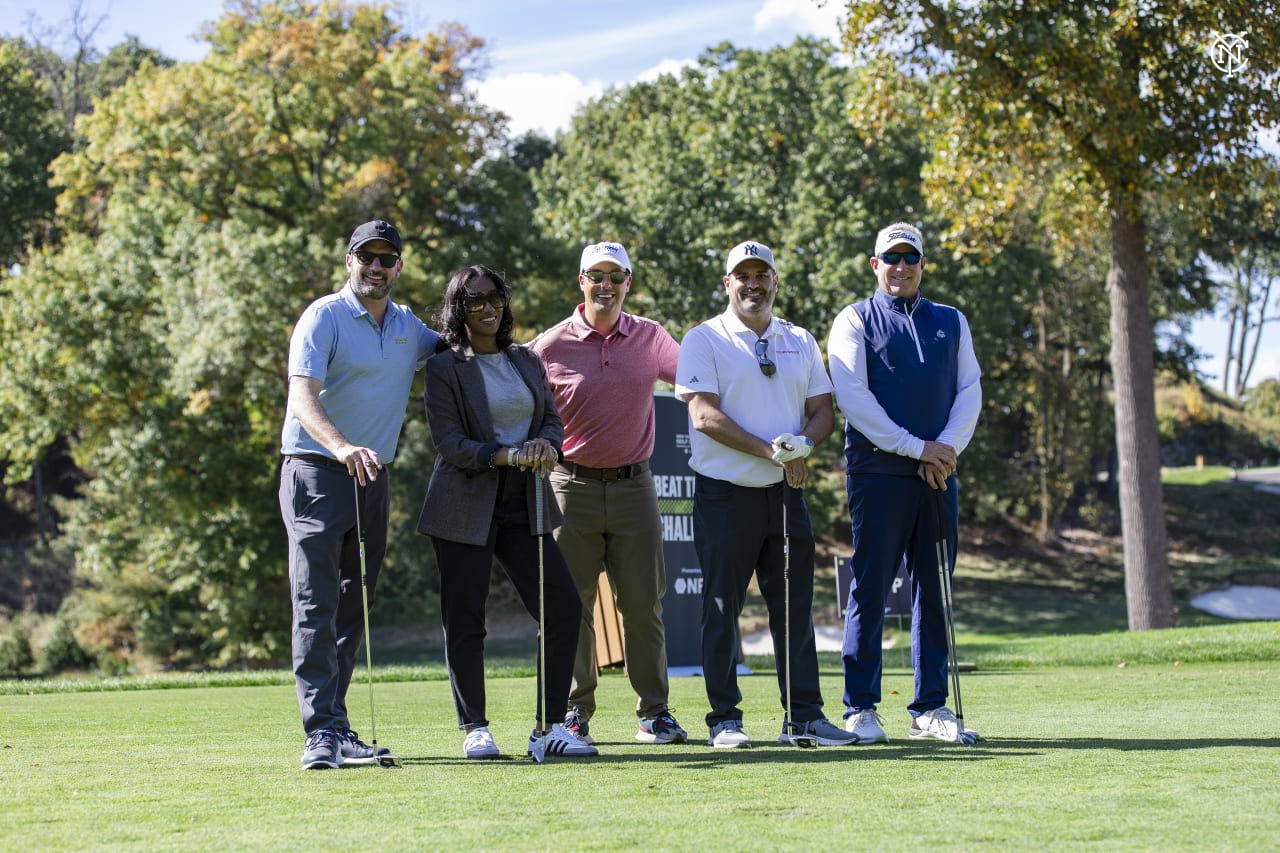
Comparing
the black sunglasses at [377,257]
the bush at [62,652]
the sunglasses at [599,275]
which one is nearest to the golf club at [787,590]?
the sunglasses at [599,275]

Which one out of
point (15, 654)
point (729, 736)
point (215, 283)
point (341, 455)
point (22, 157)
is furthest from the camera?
point (22, 157)

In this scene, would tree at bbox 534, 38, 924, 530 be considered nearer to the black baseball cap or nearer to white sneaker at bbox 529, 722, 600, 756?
the black baseball cap

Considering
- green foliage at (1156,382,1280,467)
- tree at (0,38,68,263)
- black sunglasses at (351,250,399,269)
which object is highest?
tree at (0,38,68,263)

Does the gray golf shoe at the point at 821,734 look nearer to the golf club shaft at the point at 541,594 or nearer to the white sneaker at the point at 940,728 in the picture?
the white sneaker at the point at 940,728

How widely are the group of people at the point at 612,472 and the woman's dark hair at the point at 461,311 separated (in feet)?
0.03

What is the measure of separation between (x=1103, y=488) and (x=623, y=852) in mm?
41768

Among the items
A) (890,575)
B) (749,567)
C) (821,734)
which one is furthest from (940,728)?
(749,567)

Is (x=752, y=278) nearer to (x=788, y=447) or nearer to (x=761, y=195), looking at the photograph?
(x=788, y=447)

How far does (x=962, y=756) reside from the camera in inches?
195

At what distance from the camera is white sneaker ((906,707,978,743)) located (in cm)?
548

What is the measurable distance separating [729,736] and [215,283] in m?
17.7

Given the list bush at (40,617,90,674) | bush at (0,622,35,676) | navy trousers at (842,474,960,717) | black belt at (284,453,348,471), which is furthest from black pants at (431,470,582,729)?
bush at (40,617,90,674)

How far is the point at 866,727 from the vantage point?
18.6 ft
